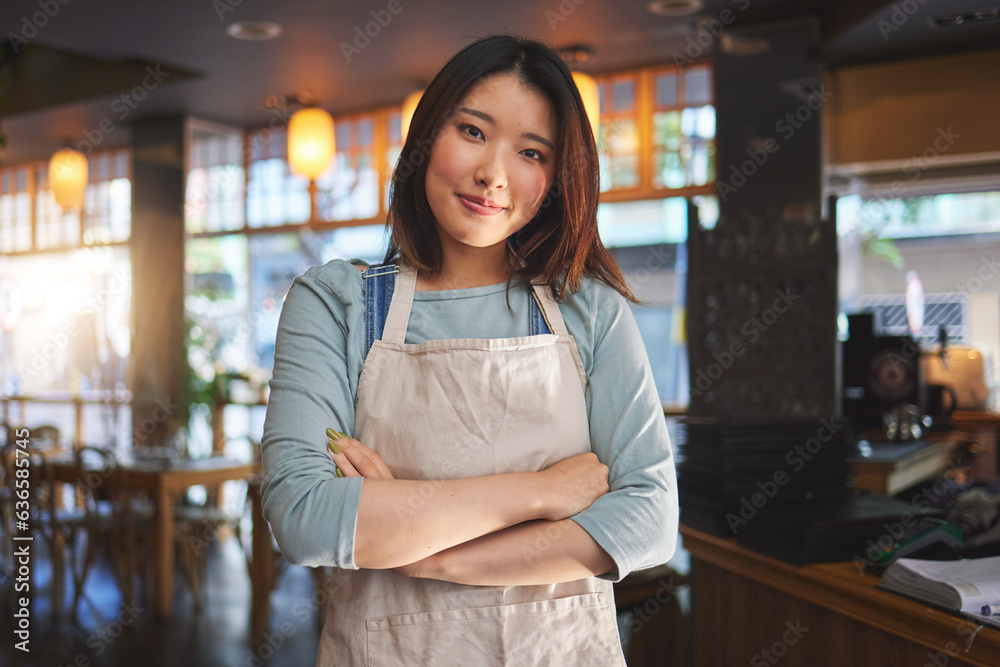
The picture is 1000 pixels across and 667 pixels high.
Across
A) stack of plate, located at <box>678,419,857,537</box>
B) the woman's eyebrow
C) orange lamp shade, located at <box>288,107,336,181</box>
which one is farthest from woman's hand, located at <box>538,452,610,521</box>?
orange lamp shade, located at <box>288,107,336,181</box>

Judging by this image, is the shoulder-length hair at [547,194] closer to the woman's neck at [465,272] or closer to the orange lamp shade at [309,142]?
the woman's neck at [465,272]

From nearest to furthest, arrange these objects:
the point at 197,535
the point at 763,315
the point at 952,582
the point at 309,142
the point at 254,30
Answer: the point at 952,582, the point at 763,315, the point at 254,30, the point at 197,535, the point at 309,142

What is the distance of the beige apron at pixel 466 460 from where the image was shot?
1.11 m

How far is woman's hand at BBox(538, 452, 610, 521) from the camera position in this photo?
43.1 inches

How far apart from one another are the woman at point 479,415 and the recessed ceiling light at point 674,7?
3.54 m

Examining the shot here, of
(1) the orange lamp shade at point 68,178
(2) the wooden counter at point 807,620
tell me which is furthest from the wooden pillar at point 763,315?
(1) the orange lamp shade at point 68,178

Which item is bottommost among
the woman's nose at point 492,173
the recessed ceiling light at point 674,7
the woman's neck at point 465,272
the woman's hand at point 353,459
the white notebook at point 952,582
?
the white notebook at point 952,582

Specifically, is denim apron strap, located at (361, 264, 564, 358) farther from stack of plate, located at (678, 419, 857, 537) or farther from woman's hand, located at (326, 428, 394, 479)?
stack of plate, located at (678, 419, 857, 537)

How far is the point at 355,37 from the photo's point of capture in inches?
193

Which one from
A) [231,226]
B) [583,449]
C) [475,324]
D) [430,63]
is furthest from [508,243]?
[231,226]

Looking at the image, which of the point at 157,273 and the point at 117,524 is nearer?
the point at 117,524

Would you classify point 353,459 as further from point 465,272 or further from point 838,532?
point 838,532

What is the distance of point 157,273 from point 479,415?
648cm

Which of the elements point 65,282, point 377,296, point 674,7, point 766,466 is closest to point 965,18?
point 674,7
